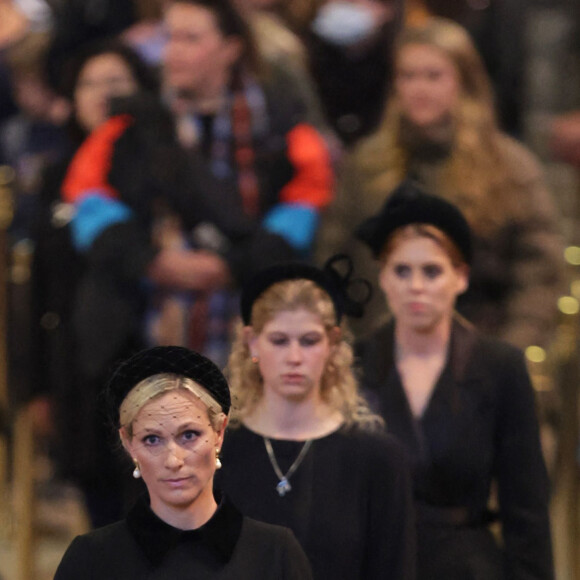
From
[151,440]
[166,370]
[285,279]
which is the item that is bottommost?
[151,440]

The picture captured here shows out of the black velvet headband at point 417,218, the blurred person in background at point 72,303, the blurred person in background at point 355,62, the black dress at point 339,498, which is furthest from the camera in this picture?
the blurred person in background at point 355,62

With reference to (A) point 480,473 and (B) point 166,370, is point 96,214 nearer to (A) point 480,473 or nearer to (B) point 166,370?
(A) point 480,473

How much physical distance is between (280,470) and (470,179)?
72.2 inches

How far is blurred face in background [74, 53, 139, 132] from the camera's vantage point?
20.0 ft

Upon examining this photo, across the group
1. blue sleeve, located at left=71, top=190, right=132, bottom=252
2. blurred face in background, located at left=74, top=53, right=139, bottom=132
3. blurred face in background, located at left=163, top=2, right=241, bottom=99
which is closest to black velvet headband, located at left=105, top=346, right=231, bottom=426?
blue sleeve, located at left=71, top=190, right=132, bottom=252

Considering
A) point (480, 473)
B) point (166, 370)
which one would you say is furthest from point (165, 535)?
point (480, 473)

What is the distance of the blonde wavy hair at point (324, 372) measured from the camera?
404 cm

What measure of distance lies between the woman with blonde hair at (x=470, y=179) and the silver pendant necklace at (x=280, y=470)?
1.60 m

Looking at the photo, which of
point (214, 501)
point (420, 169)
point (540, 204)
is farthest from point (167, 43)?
point (214, 501)

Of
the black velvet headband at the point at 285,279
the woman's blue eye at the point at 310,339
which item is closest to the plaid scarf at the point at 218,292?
the black velvet headband at the point at 285,279

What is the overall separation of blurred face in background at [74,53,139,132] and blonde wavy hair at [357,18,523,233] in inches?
38.4

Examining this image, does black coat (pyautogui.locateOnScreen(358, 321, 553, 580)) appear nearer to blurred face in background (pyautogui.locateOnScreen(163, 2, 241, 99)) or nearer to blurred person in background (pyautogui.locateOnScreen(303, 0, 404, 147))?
blurred face in background (pyautogui.locateOnScreen(163, 2, 241, 99))

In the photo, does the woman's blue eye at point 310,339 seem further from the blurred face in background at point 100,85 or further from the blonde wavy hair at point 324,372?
the blurred face in background at point 100,85

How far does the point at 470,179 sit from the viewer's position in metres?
5.53
